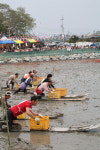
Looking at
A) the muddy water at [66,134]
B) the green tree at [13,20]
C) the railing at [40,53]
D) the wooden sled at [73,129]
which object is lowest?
the muddy water at [66,134]

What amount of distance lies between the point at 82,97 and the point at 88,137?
654 centimetres

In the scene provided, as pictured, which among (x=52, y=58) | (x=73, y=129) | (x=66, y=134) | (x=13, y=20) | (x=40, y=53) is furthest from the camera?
(x=13, y=20)

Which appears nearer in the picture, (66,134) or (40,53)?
(66,134)

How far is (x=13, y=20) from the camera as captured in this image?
65312 mm

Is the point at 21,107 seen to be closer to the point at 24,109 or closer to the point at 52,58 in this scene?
the point at 24,109

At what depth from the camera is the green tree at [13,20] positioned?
6481cm

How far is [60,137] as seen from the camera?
31.2 feet

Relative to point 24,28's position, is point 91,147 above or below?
below

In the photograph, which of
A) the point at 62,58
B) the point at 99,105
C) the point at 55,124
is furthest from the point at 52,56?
the point at 55,124

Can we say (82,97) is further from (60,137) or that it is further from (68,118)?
(60,137)

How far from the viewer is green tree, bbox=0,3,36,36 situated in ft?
213

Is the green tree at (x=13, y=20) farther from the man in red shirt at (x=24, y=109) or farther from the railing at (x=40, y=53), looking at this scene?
the man in red shirt at (x=24, y=109)

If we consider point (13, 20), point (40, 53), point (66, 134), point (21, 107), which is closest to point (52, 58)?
point (40, 53)

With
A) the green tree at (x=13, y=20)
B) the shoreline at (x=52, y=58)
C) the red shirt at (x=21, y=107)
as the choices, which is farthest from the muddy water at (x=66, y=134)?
the green tree at (x=13, y=20)
